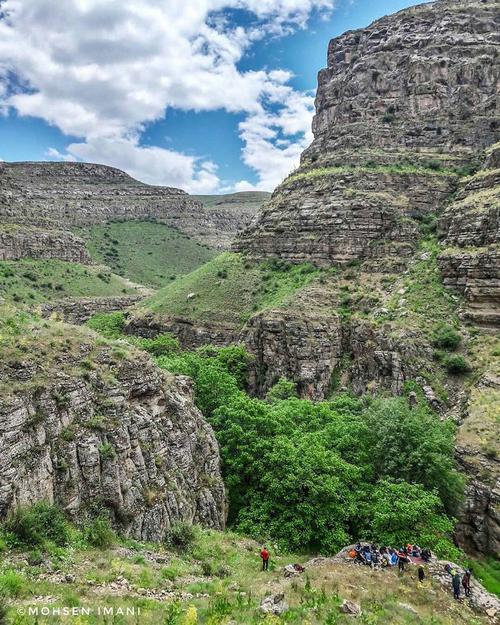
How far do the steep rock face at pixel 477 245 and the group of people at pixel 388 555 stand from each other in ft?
88.3

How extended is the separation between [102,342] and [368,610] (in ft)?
50.3

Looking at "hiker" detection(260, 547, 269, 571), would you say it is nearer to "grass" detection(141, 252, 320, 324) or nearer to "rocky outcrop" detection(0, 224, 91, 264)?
"grass" detection(141, 252, 320, 324)

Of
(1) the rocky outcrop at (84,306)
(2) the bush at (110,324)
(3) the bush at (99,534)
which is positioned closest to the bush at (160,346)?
(2) the bush at (110,324)

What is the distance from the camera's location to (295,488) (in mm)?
23156

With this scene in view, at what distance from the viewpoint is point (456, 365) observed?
A: 3762 cm

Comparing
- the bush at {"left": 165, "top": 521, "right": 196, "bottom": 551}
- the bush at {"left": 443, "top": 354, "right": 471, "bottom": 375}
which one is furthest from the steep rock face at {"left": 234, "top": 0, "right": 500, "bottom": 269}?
the bush at {"left": 165, "top": 521, "right": 196, "bottom": 551}

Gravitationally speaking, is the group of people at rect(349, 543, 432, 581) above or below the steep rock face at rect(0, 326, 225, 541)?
below

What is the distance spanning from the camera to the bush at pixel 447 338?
131ft

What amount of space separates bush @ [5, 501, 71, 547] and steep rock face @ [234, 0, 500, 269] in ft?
155

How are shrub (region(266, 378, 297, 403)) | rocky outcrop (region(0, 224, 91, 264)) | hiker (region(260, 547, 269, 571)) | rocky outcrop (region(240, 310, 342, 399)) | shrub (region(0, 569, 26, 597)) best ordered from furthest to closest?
rocky outcrop (region(0, 224, 91, 264))
rocky outcrop (region(240, 310, 342, 399))
shrub (region(266, 378, 297, 403))
hiker (region(260, 547, 269, 571))
shrub (region(0, 569, 26, 597))

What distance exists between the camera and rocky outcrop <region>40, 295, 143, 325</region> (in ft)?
259

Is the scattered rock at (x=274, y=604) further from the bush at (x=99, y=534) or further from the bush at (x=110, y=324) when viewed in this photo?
the bush at (x=110, y=324)

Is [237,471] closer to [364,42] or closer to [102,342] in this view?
[102,342]

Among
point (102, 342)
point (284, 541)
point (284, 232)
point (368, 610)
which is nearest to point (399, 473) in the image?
point (284, 541)
